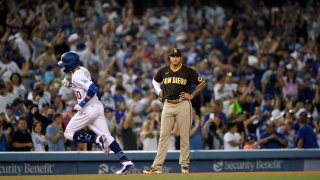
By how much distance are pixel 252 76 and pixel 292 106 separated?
203 cm

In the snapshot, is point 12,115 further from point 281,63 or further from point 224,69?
point 281,63

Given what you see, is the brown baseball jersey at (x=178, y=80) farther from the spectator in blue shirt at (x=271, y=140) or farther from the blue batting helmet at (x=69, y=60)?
the spectator in blue shirt at (x=271, y=140)

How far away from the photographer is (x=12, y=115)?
1792cm

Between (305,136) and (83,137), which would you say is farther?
(305,136)

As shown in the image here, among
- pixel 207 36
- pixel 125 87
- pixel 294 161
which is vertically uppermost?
pixel 207 36

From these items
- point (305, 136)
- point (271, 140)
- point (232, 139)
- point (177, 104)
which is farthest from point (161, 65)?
point (177, 104)

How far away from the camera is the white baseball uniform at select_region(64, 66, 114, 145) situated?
46.4 ft

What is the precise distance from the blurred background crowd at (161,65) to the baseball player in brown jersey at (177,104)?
3.63m

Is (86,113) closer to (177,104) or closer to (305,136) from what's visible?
(177,104)

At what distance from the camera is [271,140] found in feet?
61.4

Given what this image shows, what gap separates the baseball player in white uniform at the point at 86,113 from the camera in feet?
46.4

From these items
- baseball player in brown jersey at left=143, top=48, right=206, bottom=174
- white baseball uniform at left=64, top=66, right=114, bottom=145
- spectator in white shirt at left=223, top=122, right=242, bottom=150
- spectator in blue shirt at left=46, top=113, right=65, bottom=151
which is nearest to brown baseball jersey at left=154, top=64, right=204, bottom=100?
baseball player in brown jersey at left=143, top=48, right=206, bottom=174

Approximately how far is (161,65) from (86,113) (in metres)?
8.55

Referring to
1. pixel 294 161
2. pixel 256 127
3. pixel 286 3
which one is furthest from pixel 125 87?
pixel 286 3
